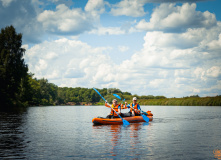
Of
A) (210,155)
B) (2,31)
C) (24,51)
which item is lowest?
(210,155)

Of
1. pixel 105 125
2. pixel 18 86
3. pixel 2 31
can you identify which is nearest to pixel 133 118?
pixel 105 125

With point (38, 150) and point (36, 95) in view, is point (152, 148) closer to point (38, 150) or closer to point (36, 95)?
point (38, 150)

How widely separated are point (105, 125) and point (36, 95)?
56.6 m

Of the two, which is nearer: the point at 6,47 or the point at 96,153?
the point at 96,153

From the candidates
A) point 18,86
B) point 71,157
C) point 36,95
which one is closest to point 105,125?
point 71,157

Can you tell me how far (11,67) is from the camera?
43.2m

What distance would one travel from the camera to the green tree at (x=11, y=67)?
140ft

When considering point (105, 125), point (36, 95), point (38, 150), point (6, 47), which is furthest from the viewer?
point (36, 95)

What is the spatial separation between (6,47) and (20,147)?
3928 cm

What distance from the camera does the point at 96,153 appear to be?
8.30 metres

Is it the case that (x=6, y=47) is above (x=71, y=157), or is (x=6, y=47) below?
above

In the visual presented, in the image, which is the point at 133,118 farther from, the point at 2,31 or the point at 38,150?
the point at 2,31

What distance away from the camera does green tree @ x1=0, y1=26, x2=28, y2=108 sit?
42.6 metres

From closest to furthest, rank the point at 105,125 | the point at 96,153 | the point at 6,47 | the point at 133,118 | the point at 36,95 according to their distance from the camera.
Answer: the point at 96,153, the point at 105,125, the point at 133,118, the point at 6,47, the point at 36,95
